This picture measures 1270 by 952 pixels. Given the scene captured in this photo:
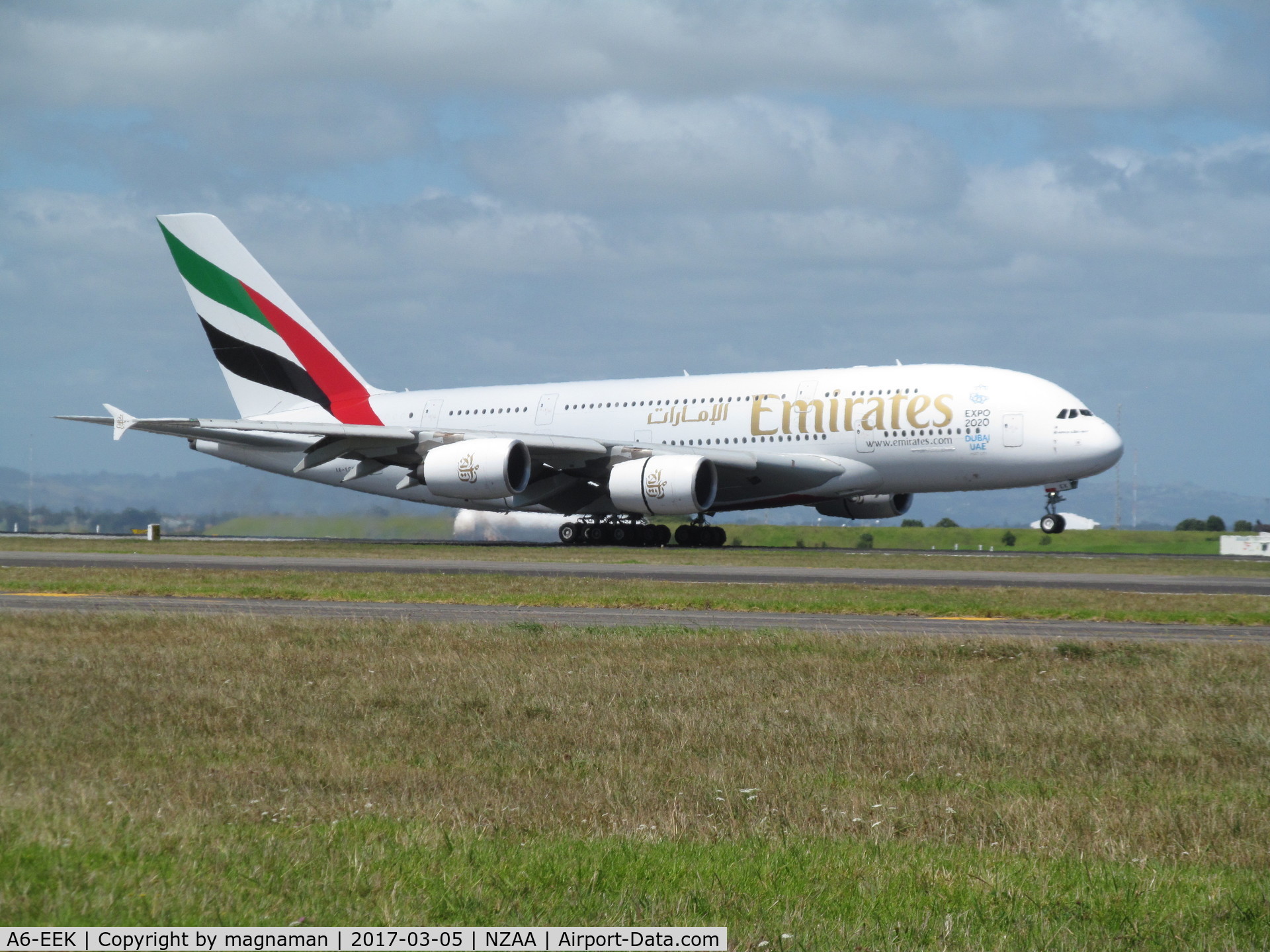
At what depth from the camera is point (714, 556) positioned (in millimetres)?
35531

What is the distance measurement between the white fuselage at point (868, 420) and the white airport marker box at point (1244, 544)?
12591 mm

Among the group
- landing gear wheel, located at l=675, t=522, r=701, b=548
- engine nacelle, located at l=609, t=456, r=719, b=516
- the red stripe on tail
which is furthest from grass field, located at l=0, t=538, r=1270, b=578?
the red stripe on tail

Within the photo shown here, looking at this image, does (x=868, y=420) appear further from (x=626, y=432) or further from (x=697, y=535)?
(x=626, y=432)

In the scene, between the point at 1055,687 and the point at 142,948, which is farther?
the point at 1055,687

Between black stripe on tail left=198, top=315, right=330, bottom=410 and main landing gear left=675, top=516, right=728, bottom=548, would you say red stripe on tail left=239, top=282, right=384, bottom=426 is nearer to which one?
black stripe on tail left=198, top=315, right=330, bottom=410

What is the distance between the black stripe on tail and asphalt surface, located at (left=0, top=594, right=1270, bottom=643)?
85.9 feet

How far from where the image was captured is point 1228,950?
486cm

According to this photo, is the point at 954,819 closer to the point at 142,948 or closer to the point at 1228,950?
the point at 1228,950

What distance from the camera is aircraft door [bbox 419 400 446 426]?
154 ft

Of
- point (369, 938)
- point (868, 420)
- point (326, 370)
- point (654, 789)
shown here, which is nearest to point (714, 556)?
point (868, 420)

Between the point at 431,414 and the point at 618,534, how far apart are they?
891 cm

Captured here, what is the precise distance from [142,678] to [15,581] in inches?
579

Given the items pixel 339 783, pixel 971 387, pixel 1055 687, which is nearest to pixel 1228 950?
pixel 339 783

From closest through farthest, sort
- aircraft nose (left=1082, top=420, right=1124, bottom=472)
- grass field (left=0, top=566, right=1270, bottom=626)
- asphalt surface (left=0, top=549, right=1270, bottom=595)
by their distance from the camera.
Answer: grass field (left=0, top=566, right=1270, bottom=626) < asphalt surface (left=0, top=549, right=1270, bottom=595) < aircraft nose (left=1082, top=420, right=1124, bottom=472)
